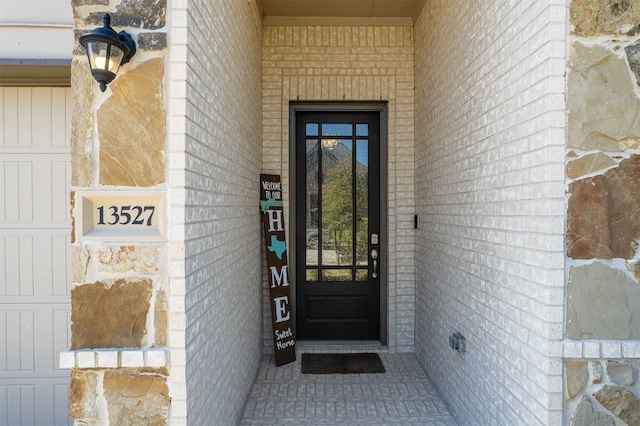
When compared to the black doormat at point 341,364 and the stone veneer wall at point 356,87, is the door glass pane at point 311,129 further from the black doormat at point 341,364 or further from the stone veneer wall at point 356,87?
the black doormat at point 341,364

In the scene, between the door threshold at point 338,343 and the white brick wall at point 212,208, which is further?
the door threshold at point 338,343

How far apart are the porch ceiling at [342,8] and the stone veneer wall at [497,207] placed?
1.35 ft

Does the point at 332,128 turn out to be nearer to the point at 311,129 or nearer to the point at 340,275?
the point at 311,129

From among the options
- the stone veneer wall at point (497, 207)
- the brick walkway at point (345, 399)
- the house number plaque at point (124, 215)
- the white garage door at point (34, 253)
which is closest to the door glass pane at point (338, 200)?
the stone veneer wall at point (497, 207)

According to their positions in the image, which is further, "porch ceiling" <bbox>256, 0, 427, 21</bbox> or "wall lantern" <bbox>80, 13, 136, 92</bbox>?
"porch ceiling" <bbox>256, 0, 427, 21</bbox>

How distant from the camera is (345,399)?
9.83 ft

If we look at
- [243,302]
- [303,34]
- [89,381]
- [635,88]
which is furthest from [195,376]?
[303,34]

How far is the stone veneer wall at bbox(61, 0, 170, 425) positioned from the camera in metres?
1.62

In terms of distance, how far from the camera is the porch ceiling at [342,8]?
→ 11.9ft

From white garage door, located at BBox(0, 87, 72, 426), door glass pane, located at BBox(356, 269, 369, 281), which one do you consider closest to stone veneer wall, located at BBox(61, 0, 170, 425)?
white garage door, located at BBox(0, 87, 72, 426)

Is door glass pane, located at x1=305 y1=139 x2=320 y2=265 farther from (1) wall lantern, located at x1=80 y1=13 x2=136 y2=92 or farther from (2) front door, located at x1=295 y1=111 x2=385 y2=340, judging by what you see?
(1) wall lantern, located at x1=80 y1=13 x2=136 y2=92

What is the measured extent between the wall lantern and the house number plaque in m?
0.43

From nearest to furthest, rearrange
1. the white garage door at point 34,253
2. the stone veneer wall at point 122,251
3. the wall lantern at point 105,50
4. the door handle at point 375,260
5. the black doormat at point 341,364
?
1. the wall lantern at point 105,50
2. the stone veneer wall at point 122,251
3. the white garage door at point 34,253
4. the black doormat at point 341,364
5. the door handle at point 375,260

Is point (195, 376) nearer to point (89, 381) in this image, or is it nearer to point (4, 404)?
point (89, 381)
